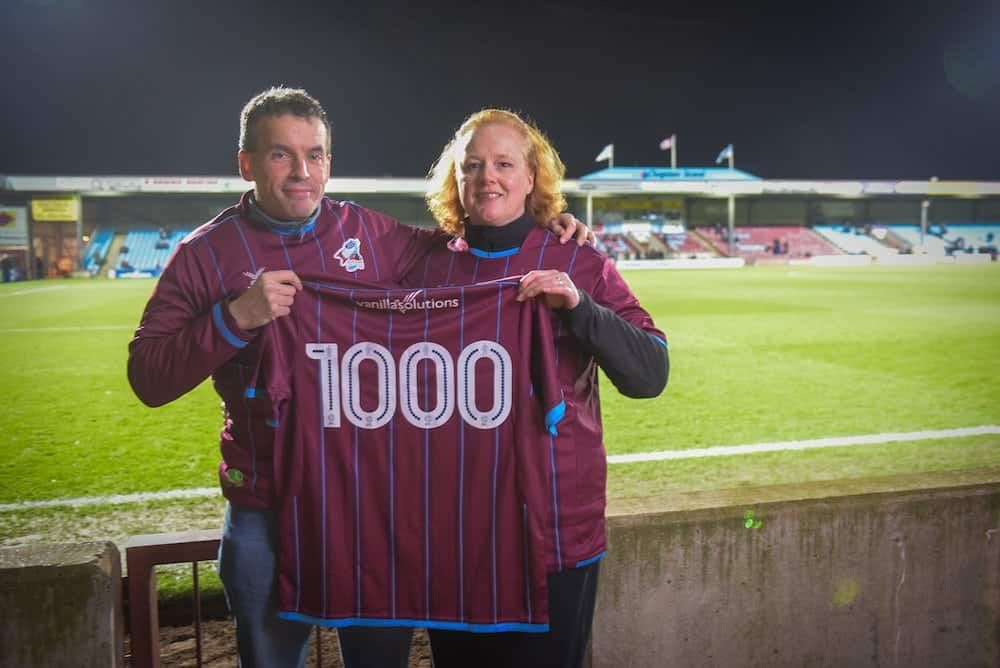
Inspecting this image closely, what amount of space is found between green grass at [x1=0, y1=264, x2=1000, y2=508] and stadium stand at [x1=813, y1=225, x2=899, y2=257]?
33.2m

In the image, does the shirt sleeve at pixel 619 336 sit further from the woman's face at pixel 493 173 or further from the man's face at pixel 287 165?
the man's face at pixel 287 165

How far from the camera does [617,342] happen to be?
171 centimetres

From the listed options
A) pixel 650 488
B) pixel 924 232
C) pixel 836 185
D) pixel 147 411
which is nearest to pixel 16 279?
pixel 147 411

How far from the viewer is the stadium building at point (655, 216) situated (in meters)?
38.3

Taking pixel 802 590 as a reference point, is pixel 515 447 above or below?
above

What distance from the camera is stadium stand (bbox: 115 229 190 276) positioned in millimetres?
36328

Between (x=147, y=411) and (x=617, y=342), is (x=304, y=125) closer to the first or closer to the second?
(x=617, y=342)

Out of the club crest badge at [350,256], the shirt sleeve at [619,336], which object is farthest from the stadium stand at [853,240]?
the club crest badge at [350,256]

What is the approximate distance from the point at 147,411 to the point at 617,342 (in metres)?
6.01

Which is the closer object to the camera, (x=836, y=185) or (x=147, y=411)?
(x=147, y=411)

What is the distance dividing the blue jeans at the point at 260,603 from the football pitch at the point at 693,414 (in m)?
1.88

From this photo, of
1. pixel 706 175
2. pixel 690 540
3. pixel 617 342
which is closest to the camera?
pixel 617 342

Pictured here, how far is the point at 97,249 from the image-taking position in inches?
1555

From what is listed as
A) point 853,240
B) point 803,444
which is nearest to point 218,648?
point 803,444
